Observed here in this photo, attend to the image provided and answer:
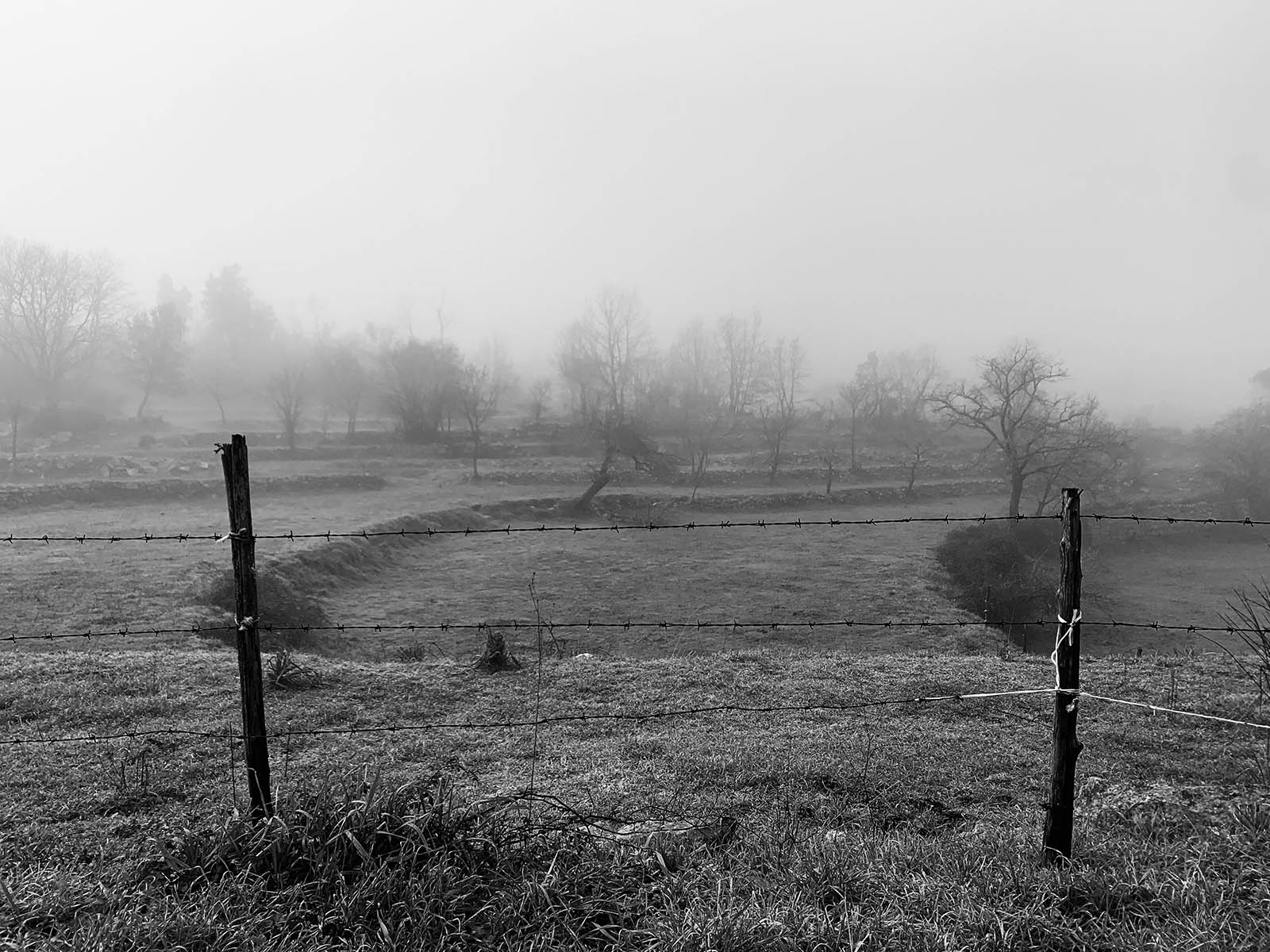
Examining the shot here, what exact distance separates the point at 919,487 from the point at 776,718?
1515 inches

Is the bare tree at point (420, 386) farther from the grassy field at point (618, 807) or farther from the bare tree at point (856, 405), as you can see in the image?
the grassy field at point (618, 807)

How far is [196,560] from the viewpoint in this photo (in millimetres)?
19141

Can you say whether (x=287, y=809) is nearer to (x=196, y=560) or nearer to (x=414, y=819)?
(x=414, y=819)

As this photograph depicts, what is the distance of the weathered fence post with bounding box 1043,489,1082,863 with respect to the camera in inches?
154

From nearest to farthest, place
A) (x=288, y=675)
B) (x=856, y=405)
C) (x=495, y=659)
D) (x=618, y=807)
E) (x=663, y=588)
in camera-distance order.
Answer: (x=618, y=807) → (x=288, y=675) → (x=495, y=659) → (x=663, y=588) → (x=856, y=405)

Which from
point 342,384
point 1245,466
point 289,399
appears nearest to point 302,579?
point 289,399

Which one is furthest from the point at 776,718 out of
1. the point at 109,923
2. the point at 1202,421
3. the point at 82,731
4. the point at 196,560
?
the point at 1202,421

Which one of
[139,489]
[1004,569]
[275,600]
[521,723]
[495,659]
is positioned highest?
[139,489]

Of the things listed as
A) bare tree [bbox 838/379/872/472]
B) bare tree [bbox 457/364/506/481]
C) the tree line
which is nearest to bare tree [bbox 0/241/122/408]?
the tree line

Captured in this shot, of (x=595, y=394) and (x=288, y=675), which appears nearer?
(x=288, y=675)

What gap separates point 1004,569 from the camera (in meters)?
25.9

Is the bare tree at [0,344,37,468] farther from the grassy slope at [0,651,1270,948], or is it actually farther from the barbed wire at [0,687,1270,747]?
the barbed wire at [0,687,1270,747]

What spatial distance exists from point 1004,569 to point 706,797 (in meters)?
23.8

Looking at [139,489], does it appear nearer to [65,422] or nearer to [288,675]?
[65,422]
